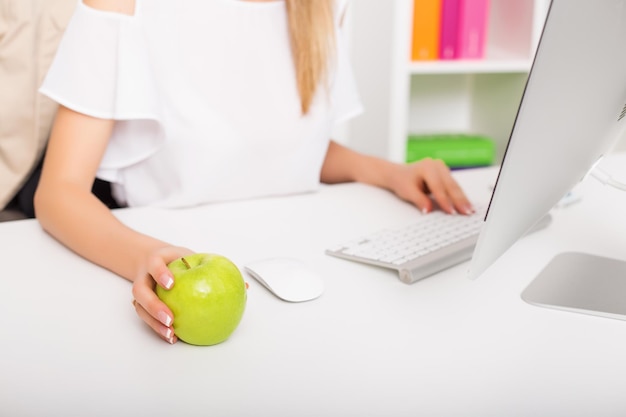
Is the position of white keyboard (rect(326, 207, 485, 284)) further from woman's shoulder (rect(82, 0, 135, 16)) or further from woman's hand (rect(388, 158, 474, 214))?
woman's shoulder (rect(82, 0, 135, 16))

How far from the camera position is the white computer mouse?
677 mm

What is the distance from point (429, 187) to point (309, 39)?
0.32 metres

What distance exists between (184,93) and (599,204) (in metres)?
0.67

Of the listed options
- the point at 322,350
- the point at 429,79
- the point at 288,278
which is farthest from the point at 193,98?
the point at 429,79

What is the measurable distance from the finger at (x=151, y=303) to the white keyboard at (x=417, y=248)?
256mm

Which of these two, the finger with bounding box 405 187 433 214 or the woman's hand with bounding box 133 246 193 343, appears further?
the finger with bounding box 405 187 433 214

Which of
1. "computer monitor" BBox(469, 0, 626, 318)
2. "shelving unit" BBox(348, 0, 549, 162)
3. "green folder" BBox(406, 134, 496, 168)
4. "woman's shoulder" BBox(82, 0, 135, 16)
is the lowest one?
"green folder" BBox(406, 134, 496, 168)

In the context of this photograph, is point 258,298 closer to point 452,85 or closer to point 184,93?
point 184,93

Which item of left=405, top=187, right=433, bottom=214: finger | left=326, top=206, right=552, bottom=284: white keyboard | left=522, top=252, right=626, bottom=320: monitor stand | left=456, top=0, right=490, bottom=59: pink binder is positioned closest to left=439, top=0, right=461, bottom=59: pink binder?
left=456, top=0, right=490, bottom=59: pink binder

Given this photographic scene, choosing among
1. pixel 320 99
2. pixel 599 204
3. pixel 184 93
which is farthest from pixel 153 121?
pixel 599 204

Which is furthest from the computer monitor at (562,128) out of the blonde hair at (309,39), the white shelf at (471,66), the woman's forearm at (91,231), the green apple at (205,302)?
the white shelf at (471,66)

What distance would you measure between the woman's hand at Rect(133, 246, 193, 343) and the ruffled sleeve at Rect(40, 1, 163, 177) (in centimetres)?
36

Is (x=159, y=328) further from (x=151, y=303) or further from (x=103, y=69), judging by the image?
(x=103, y=69)

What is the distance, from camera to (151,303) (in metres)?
0.59
